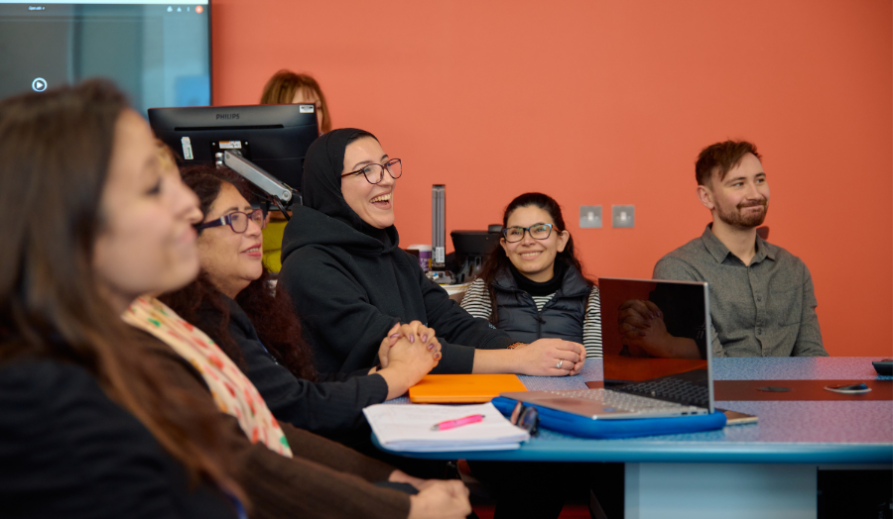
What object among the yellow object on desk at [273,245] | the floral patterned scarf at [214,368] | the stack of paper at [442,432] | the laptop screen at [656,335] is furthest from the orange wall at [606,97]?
the floral patterned scarf at [214,368]

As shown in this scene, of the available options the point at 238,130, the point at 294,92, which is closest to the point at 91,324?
→ the point at 238,130

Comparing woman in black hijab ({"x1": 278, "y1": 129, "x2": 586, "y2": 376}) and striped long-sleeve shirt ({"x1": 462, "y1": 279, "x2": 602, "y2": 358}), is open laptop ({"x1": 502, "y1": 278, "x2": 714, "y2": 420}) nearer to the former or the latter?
woman in black hijab ({"x1": 278, "y1": 129, "x2": 586, "y2": 376})

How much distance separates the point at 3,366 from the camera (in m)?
0.60

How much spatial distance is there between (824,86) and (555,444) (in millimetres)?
3302

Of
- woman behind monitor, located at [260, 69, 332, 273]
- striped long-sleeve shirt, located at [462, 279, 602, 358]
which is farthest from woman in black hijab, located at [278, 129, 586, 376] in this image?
woman behind monitor, located at [260, 69, 332, 273]

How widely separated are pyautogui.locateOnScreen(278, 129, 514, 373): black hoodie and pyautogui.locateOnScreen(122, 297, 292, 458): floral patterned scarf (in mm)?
533

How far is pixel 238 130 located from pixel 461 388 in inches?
53.0

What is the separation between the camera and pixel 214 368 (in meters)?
0.94

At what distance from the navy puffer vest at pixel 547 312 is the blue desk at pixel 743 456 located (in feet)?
3.55

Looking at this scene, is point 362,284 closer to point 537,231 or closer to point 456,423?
point 456,423

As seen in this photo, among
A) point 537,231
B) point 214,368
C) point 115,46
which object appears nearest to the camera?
point 214,368

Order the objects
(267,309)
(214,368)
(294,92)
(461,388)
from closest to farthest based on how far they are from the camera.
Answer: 1. (214,368)
2. (461,388)
3. (267,309)
4. (294,92)

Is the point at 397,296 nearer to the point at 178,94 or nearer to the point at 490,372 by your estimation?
the point at 490,372

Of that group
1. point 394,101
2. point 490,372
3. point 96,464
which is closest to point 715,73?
point 394,101
